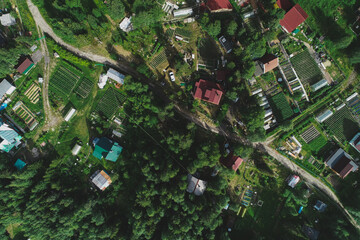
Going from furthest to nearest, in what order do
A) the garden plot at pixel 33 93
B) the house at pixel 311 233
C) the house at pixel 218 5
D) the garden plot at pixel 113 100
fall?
the garden plot at pixel 33 93 → the garden plot at pixel 113 100 → the house at pixel 311 233 → the house at pixel 218 5

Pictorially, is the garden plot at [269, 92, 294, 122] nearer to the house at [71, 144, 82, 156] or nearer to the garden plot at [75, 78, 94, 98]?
the garden plot at [75, 78, 94, 98]

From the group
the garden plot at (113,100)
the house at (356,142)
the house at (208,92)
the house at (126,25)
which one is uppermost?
the house at (126,25)

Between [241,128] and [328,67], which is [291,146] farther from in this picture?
[328,67]

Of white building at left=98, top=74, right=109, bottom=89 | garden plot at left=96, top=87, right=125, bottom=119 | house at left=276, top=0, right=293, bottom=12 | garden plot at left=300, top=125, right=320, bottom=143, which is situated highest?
white building at left=98, top=74, right=109, bottom=89

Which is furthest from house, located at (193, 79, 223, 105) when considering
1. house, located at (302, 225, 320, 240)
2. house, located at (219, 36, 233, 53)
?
house, located at (302, 225, 320, 240)

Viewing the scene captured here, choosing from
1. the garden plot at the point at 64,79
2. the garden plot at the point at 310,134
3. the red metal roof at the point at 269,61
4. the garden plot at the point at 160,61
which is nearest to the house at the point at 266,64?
the red metal roof at the point at 269,61

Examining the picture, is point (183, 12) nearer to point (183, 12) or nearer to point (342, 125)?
point (183, 12)

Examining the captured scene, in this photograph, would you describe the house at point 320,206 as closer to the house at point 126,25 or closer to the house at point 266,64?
the house at point 266,64
